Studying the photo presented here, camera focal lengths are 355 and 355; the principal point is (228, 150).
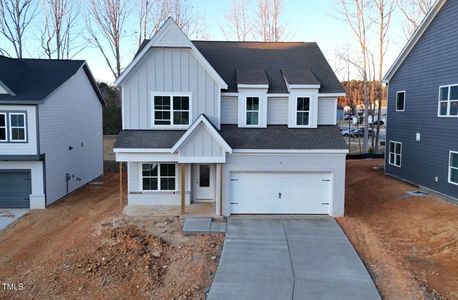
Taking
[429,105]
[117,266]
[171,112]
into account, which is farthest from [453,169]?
[117,266]

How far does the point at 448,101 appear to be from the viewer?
1605 centimetres

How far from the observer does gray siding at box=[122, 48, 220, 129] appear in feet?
48.3

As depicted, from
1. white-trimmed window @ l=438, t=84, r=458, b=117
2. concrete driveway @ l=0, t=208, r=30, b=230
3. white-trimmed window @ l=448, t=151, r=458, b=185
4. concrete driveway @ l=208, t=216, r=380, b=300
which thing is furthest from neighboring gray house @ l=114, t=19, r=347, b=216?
white-trimmed window @ l=448, t=151, r=458, b=185

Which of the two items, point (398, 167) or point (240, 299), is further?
point (398, 167)

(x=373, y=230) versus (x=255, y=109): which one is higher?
(x=255, y=109)

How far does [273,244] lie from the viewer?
11406mm

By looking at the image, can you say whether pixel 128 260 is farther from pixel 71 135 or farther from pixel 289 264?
pixel 71 135

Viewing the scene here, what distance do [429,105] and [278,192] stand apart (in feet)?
30.6

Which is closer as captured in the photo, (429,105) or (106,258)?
(106,258)

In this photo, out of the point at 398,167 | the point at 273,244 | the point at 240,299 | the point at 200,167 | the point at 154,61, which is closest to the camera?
the point at 240,299

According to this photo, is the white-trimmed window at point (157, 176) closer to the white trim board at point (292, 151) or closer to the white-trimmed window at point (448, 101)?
the white trim board at point (292, 151)

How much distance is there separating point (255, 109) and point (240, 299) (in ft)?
29.4

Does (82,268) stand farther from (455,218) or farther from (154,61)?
(455,218)

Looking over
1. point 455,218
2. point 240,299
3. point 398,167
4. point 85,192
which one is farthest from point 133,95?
point 398,167
